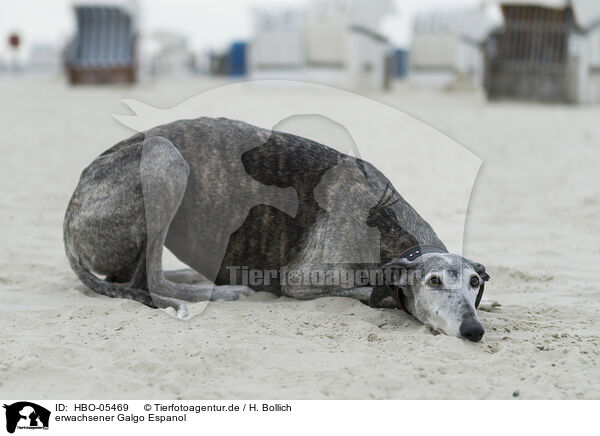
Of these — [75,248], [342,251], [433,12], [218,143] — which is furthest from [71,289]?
[433,12]

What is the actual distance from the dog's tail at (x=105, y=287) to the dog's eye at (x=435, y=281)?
1698 mm

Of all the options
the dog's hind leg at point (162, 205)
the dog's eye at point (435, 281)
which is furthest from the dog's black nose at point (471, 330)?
the dog's hind leg at point (162, 205)

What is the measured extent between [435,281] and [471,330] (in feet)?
1.15

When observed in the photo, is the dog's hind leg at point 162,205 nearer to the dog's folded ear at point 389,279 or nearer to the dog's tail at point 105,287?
the dog's tail at point 105,287

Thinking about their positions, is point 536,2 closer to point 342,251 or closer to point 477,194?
point 477,194

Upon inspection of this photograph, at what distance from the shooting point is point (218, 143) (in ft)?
16.2

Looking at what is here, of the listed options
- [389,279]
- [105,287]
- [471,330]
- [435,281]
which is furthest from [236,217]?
[471,330]

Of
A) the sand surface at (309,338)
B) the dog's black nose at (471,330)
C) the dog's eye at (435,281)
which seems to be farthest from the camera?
the dog's eye at (435,281)

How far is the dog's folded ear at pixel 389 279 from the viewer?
4.22 metres

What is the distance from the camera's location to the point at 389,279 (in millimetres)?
4293

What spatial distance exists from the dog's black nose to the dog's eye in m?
0.27

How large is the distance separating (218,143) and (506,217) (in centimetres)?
409

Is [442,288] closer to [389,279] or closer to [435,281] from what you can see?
[435,281]
